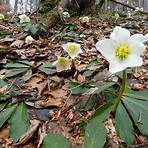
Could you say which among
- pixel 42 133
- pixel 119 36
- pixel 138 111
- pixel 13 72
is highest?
pixel 119 36

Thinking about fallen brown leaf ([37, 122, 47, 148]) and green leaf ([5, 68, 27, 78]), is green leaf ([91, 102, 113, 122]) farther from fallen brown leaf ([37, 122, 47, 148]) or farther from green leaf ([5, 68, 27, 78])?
green leaf ([5, 68, 27, 78])

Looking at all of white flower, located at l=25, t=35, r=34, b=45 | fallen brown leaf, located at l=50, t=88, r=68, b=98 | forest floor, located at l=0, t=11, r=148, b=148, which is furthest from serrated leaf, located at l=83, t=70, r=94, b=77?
white flower, located at l=25, t=35, r=34, b=45

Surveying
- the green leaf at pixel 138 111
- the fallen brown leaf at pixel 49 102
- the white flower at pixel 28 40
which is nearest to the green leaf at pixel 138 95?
the green leaf at pixel 138 111

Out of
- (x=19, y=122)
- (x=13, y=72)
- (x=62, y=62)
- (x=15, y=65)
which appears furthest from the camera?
(x=15, y=65)

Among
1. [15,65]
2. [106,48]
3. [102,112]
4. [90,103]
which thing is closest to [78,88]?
[90,103]

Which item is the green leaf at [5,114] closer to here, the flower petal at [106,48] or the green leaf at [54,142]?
the green leaf at [54,142]

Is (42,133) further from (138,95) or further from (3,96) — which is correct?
(138,95)
